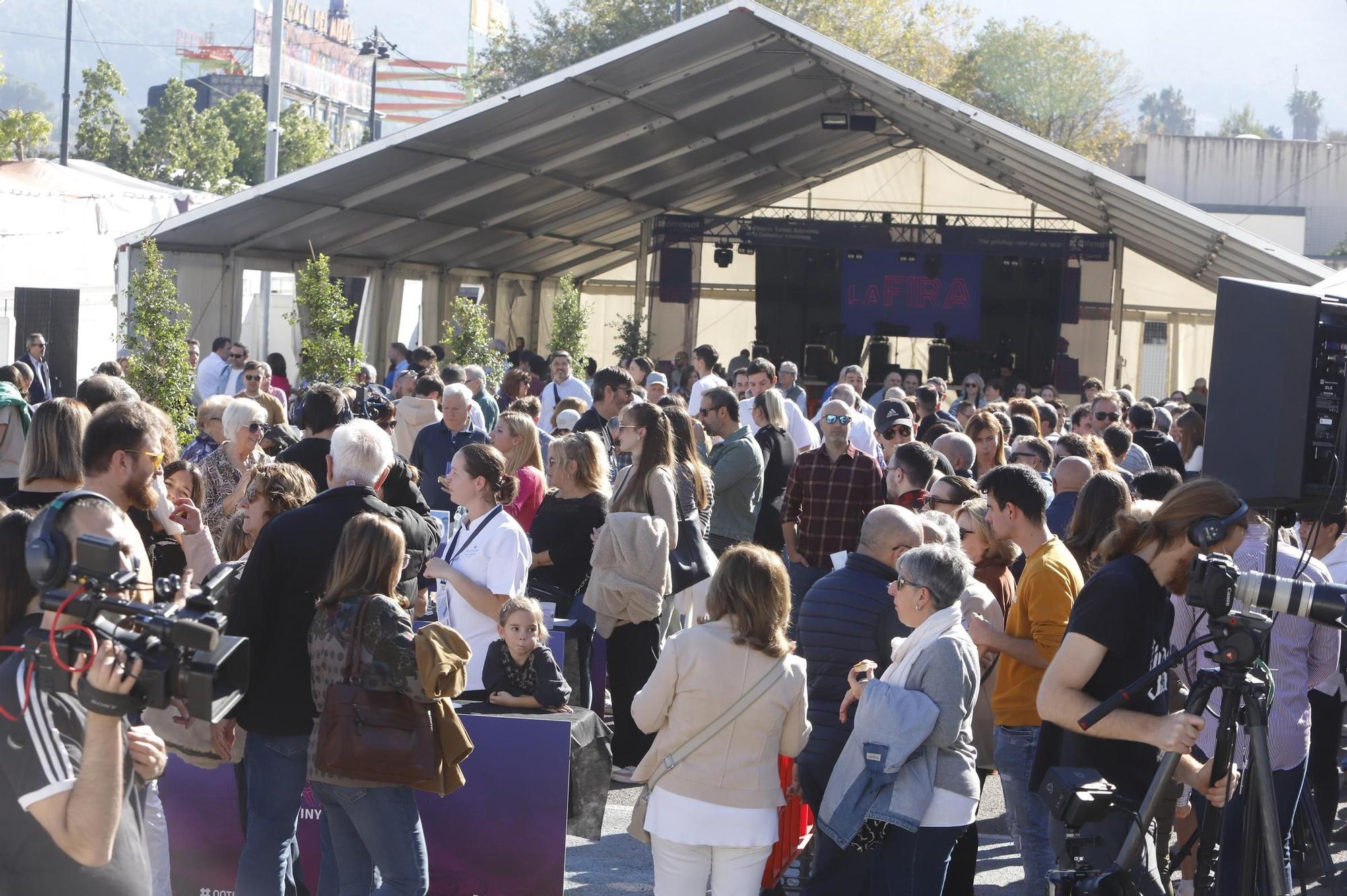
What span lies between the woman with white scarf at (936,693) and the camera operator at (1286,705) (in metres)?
0.81

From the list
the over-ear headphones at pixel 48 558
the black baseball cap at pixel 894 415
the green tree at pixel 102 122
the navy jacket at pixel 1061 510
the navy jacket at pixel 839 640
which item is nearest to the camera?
the over-ear headphones at pixel 48 558

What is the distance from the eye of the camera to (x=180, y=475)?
19.2 ft

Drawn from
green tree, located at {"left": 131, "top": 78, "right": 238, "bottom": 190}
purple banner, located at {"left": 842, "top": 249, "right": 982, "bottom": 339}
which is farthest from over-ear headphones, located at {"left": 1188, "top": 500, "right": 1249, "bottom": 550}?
green tree, located at {"left": 131, "top": 78, "right": 238, "bottom": 190}

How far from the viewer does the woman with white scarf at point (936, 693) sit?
4098mm

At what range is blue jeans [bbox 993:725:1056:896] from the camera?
4547 mm

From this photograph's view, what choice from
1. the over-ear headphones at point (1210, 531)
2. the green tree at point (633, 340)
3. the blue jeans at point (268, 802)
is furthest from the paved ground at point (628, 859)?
the green tree at point (633, 340)

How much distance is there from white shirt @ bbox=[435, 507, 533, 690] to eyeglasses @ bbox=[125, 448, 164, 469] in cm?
137

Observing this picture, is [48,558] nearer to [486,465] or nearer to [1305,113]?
[486,465]

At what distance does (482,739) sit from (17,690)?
2418 mm

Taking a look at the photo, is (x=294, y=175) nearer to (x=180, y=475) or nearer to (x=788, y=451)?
(x=788, y=451)

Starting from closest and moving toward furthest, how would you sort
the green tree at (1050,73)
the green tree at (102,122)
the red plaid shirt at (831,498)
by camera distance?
the red plaid shirt at (831,498) < the green tree at (102,122) < the green tree at (1050,73)

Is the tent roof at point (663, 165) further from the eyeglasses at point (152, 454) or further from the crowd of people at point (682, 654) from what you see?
the eyeglasses at point (152, 454)

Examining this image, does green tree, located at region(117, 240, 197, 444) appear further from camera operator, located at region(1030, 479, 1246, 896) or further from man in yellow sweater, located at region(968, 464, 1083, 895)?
camera operator, located at region(1030, 479, 1246, 896)

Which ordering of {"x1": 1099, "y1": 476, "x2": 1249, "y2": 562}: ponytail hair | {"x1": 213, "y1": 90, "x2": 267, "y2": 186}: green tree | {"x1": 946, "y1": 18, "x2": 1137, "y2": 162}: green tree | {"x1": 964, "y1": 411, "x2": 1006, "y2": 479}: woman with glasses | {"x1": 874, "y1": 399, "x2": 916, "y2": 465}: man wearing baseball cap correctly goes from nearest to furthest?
{"x1": 1099, "y1": 476, "x2": 1249, "y2": 562}: ponytail hair < {"x1": 964, "y1": 411, "x2": 1006, "y2": 479}: woman with glasses < {"x1": 874, "y1": 399, "x2": 916, "y2": 465}: man wearing baseball cap < {"x1": 213, "y1": 90, "x2": 267, "y2": 186}: green tree < {"x1": 946, "y1": 18, "x2": 1137, "y2": 162}: green tree
